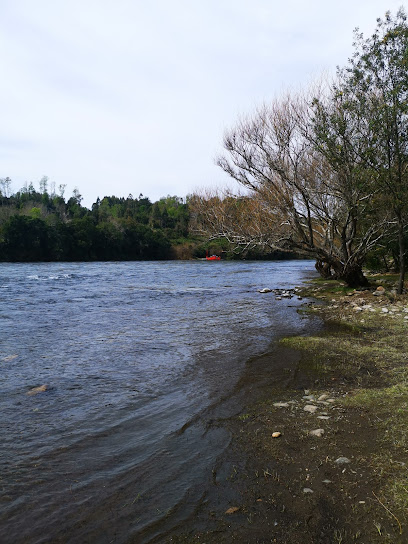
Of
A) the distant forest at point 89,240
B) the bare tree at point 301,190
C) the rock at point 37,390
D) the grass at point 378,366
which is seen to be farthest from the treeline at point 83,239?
the rock at point 37,390

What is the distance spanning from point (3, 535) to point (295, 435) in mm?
3764

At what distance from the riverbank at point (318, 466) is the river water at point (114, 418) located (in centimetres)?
37

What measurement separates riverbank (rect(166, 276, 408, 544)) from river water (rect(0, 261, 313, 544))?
371mm

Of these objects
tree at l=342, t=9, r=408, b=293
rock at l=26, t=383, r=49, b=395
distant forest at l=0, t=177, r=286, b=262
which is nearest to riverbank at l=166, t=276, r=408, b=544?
rock at l=26, t=383, r=49, b=395

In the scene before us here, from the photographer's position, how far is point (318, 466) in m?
4.93

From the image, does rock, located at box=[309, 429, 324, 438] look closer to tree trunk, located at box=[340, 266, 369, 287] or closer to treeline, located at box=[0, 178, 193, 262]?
tree trunk, located at box=[340, 266, 369, 287]

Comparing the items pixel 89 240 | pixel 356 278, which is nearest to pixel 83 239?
pixel 89 240

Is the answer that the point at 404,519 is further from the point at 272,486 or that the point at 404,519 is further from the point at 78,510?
the point at 78,510

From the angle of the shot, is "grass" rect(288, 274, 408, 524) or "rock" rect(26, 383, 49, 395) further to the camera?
"rock" rect(26, 383, 49, 395)

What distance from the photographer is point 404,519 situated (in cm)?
389

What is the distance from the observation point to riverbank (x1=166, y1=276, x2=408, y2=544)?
3.88 m

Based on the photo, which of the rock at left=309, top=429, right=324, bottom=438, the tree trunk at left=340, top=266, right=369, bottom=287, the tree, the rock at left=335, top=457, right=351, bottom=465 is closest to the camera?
the rock at left=335, top=457, right=351, bottom=465

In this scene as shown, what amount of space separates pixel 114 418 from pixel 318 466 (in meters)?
3.45

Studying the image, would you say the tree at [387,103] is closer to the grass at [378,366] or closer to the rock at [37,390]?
the grass at [378,366]
